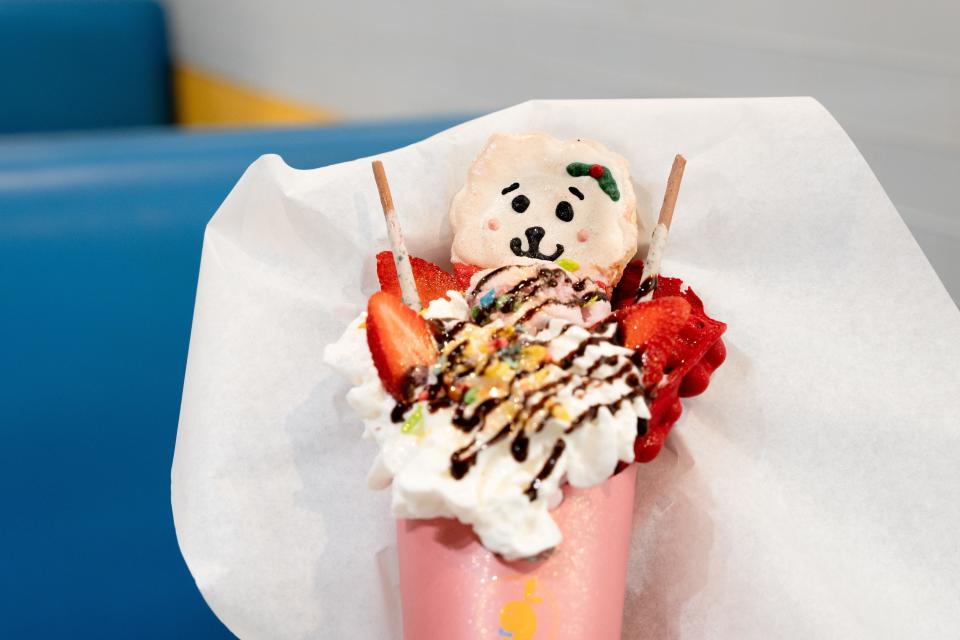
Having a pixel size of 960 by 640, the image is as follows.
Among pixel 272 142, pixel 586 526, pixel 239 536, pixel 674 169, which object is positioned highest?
pixel 674 169

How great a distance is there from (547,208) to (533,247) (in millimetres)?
44

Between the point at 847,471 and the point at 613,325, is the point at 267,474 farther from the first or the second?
the point at 847,471

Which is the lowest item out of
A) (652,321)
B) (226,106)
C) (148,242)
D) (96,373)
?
(226,106)

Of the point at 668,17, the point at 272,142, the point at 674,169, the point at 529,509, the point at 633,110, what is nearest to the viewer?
the point at 529,509

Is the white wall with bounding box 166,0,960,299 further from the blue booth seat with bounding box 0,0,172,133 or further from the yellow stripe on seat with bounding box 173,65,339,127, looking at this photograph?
the blue booth seat with bounding box 0,0,172,133

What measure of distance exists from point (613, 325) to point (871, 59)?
32.6 inches

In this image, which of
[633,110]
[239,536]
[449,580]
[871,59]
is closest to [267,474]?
[239,536]

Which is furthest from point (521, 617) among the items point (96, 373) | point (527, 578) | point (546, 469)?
point (96, 373)

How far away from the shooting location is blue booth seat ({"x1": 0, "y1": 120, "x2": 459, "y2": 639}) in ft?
4.03

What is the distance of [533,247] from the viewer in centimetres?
97

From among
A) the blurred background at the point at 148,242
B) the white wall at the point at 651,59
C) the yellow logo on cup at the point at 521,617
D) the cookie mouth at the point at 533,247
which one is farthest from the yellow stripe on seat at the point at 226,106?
the yellow logo on cup at the point at 521,617

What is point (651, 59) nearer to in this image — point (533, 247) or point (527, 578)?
point (533, 247)

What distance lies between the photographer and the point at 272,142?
1363 mm

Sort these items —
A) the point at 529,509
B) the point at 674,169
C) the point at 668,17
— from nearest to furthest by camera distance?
the point at 529,509, the point at 674,169, the point at 668,17
